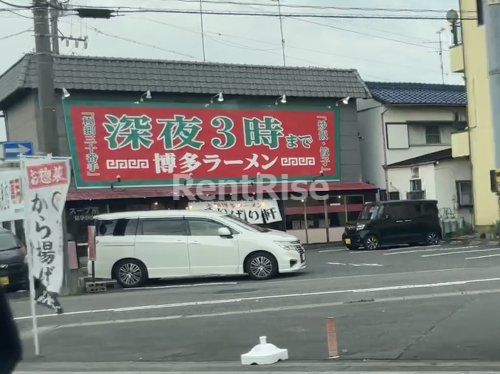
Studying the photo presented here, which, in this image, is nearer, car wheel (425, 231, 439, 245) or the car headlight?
the car headlight

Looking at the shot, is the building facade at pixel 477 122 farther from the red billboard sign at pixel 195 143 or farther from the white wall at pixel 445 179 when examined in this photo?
the red billboard sign at pixel 195 143

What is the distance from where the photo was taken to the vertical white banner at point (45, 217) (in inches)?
358

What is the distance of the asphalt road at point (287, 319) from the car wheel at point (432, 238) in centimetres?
938

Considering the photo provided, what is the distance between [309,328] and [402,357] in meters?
2.26

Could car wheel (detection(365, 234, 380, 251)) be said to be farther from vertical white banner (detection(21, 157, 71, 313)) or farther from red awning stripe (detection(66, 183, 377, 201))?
vertical white banner (detection(21, 157, 71, 313))

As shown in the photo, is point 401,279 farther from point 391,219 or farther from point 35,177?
point 391,219

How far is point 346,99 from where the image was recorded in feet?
94.5

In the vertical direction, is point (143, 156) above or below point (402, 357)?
above

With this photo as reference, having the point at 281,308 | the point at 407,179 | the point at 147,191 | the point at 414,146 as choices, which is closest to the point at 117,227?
the point at 281,308

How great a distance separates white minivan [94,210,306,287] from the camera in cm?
1612

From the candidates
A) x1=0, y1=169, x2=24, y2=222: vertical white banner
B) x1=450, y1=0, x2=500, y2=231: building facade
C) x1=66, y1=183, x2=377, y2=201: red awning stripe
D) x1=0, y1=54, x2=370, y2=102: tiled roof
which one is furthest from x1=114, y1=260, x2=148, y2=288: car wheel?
x1=450, y1=0, x2=500, y2=231: building facade

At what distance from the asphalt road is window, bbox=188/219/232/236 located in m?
1.23

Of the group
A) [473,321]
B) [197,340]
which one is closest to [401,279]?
[473,321]

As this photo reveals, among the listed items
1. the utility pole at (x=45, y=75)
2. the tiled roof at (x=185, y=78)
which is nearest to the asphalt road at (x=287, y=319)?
the utility pole at (x=45, y=75)
